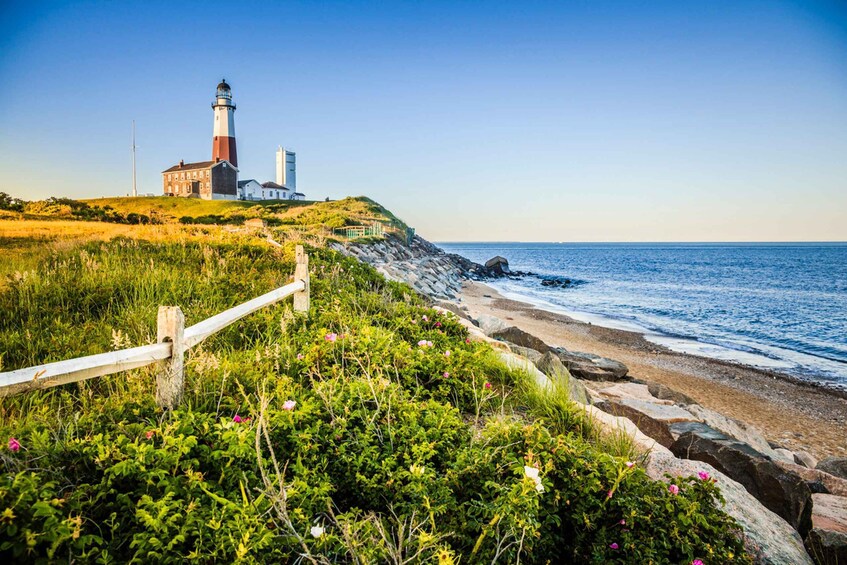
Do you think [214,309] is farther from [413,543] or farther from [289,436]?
[413,543]

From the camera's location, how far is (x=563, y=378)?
18.7 ft

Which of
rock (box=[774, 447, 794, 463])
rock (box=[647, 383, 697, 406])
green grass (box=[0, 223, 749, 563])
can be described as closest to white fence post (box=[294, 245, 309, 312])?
green grass (box=[0, 223, 749, 563])

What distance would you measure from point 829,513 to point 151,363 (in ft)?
17.8

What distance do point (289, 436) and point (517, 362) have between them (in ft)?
12.7

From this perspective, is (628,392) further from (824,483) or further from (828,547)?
(828,547)

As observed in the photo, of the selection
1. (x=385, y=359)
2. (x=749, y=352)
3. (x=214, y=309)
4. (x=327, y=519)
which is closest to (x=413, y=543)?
(x=327, y=519)

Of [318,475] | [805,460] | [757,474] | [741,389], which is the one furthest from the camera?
[741,389]

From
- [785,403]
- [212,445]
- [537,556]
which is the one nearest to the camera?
[537,556]

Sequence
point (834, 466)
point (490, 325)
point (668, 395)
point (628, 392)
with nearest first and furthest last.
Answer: point (834, 466) → point (628, 392) → point (668, 395) → point (490, 325)

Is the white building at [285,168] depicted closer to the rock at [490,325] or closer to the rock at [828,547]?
the rock at [490,325]

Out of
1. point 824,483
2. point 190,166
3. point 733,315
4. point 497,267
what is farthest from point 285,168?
point 824,483

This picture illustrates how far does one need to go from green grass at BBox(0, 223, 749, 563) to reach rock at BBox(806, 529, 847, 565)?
3.47 ft

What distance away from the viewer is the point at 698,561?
96.8 inches

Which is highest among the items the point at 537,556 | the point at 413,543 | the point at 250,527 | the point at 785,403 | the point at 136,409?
the point at 136,409
